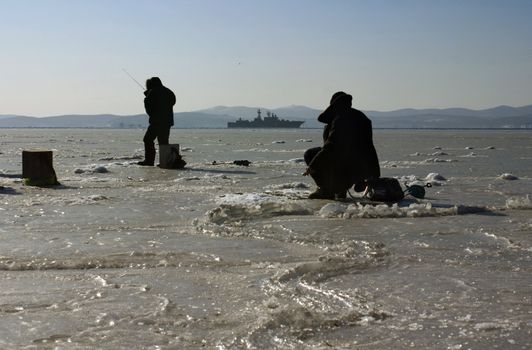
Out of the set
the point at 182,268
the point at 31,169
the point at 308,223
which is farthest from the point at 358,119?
the point at 31,169

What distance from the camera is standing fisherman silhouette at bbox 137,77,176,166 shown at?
1634cm

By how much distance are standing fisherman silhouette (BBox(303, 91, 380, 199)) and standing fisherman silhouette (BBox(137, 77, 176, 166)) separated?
8.09m

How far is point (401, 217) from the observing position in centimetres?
734

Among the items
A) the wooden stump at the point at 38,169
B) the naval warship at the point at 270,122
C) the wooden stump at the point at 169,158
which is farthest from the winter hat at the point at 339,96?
the naval warship at the point at 270,122

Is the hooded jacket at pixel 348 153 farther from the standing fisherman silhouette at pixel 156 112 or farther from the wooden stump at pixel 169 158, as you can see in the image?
the standing fisherman silhouette at pixel 156 112

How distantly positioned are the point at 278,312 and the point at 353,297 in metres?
0.56

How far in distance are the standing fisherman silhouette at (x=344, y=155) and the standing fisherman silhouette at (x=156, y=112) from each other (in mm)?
8087

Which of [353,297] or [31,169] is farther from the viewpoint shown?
[31,169]

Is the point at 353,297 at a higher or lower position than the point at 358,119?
lower

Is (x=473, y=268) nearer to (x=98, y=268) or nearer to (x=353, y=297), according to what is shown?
(x=353, y=297)

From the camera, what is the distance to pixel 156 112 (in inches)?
648

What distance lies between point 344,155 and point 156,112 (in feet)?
27.9

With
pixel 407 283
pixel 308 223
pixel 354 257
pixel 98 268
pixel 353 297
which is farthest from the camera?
pixel 308 223

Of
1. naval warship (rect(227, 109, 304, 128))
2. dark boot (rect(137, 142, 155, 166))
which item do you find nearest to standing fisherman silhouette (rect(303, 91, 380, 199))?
dark boot (rect(137, 142, 155, 166))
